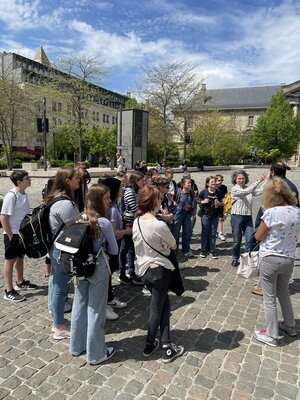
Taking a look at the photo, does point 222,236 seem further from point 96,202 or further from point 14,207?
point 96,202

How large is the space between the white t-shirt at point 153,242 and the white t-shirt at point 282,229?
3.87ft

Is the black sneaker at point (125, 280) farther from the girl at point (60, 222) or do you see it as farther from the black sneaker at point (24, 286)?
the girl at point (60, 222)

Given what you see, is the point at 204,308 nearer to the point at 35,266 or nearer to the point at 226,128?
the point at 35,266

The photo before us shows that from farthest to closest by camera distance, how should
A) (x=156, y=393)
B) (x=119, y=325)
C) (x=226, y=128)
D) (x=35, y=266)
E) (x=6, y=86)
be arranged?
(x=226, y=128), (x=6, y=86), (x=35, y=266), (x=119, y=325), (x=156, y=393)

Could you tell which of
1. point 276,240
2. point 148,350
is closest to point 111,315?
point 148,350

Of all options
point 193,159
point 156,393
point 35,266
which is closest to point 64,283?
point 156,393

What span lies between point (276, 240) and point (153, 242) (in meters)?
1.43

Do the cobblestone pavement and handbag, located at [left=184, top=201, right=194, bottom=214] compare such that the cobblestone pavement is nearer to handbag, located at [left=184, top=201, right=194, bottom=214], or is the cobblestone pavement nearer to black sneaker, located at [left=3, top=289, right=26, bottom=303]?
black sneaker, located at [left=3, top=289, right=26, bottom=303]

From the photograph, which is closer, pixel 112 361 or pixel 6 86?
pixel 112 361

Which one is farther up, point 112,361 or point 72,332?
point 72,332

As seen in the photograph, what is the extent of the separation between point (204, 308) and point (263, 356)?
1.15 meters

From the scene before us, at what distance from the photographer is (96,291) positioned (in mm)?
2896

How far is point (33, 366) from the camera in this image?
3105mm

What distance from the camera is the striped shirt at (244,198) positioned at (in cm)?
564
